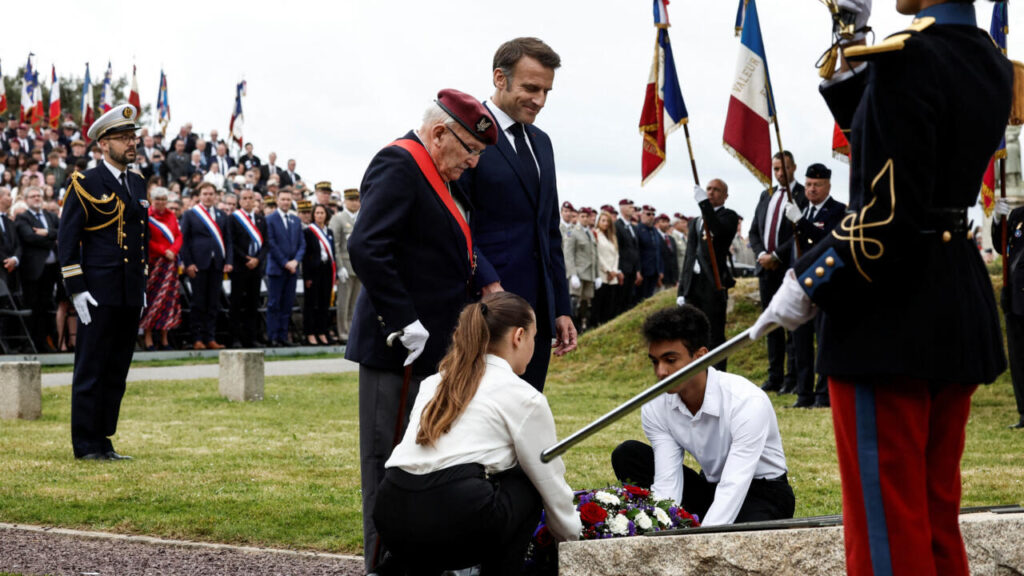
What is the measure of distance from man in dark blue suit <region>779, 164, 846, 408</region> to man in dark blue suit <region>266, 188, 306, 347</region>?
958cm

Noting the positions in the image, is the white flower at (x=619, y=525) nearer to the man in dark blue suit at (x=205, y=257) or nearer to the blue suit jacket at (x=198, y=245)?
the man in dark blue suit at (x=205, y=257)

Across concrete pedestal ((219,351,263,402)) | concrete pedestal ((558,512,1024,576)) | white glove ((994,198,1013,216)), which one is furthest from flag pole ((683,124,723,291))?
concrete pedestal ((558,512,1024,576))

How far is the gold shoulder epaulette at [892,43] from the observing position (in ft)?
9.53

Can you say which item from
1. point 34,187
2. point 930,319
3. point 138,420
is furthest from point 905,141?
point 34,187

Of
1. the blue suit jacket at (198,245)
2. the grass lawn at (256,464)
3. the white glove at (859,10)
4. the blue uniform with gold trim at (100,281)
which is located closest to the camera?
the white glove at (859,10)

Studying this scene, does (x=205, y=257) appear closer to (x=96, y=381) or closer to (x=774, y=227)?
(x=774, y=227)

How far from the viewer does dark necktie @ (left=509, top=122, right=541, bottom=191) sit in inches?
203

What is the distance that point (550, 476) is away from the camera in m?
4.30

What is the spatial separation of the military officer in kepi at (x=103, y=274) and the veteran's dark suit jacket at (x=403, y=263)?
14.0 ft

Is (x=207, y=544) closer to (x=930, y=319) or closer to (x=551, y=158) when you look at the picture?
(x=551, y=158)

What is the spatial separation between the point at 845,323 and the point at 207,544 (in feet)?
12.3

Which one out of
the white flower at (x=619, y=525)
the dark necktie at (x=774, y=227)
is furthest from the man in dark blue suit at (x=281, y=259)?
the white flower at (x=619, y=525)

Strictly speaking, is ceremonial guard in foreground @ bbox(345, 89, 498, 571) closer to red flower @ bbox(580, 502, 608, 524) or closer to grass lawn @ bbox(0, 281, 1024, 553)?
red flower @ bbox(580, 502, 608, 524)

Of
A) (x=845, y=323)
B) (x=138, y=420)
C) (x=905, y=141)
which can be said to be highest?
(x=905, y=141)
